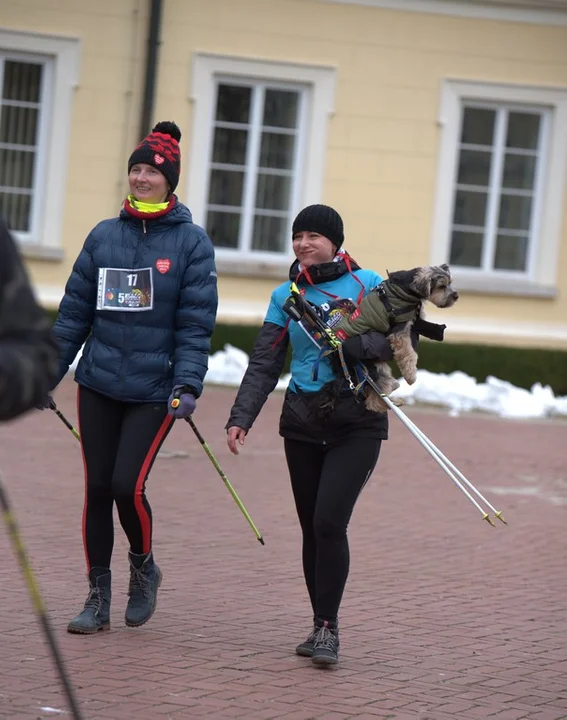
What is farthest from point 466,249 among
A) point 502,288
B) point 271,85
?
point 271,85

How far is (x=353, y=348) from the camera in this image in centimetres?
571

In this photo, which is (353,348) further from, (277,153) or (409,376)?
(277,153)

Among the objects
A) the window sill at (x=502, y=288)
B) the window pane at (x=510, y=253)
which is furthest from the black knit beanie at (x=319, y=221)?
the window pane at (x=510, y=253)

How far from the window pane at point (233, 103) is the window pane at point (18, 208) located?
8.16 feet

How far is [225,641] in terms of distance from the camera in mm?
6023

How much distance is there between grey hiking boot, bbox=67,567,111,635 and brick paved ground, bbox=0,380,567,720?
116 millimetres

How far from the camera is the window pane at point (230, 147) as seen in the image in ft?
57.4

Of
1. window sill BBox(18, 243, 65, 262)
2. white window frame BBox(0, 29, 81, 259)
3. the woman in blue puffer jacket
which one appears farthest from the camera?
window sill BBox(18, 243, 65, 262)

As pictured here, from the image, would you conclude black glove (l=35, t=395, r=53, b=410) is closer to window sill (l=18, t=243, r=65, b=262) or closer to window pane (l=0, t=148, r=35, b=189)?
window sill (l=18, t=243, r=65, b=262)

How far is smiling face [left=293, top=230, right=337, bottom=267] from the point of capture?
5879mm

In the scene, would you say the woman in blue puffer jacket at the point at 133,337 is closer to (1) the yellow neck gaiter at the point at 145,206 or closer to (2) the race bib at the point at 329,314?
(1) the yellow neck gaiter at the point at 145,206

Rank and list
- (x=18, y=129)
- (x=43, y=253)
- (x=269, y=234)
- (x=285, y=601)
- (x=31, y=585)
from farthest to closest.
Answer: (x=269, y=234) → (x=18, y=129) → (x=43, y=253) → (x=285, y=601) → (x=31, y=585)

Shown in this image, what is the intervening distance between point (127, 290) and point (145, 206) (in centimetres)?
35

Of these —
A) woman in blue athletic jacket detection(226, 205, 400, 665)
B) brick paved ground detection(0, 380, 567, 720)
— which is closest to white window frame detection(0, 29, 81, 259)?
brick paved ground detection(0, 380, 567, 720)
